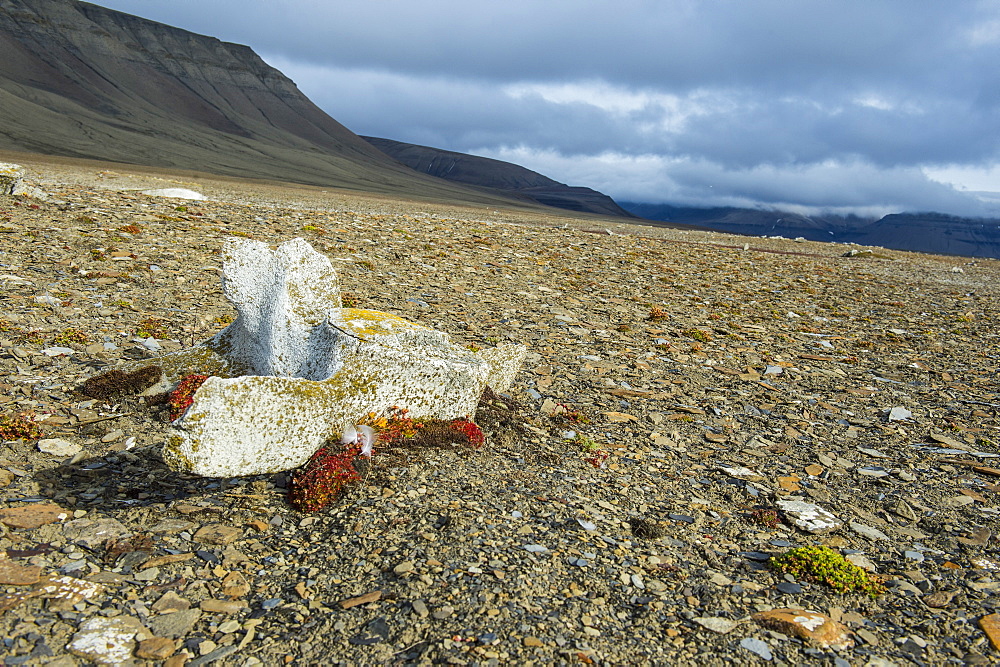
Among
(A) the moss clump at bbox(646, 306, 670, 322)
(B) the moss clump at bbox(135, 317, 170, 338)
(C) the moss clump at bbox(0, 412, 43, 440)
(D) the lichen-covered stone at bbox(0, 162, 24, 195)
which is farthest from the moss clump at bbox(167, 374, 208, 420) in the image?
(D) the lichen-covered stone at bbox(0, 162, 24, 195)

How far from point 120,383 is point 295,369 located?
2581 mm

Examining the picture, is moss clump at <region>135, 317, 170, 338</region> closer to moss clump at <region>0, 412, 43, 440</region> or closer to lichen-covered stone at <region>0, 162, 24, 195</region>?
moss clump at <region>0, 412, 43, 440</region>

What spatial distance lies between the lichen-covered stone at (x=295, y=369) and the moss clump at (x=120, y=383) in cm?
23

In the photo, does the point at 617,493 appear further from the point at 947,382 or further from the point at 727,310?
the point at 727,310

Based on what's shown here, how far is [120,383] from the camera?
803 cm

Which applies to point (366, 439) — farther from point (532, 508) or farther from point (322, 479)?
point (532, 508)

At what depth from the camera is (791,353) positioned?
41.7 ft

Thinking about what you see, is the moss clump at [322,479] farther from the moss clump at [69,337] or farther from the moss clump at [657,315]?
the moss clump at [657,315]

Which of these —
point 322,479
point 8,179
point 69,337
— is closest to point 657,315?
point 322,479

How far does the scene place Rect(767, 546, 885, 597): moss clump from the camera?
5363 millimetres

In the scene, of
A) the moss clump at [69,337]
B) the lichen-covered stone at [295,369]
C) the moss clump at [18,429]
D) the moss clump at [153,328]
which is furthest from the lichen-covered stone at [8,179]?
the moss clump at [18,429]

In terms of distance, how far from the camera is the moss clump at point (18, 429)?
673cm

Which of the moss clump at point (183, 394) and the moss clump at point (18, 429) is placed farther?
the moss clump at point (183, 394)

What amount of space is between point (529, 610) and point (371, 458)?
259cm
